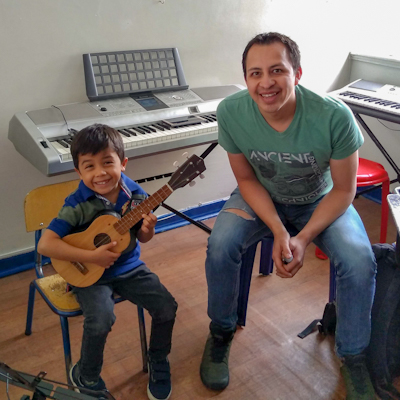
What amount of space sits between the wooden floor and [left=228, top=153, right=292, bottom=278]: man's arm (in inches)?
17.2

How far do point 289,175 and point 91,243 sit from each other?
73 cm

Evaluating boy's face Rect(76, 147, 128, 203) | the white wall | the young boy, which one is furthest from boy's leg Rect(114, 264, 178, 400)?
the white wall

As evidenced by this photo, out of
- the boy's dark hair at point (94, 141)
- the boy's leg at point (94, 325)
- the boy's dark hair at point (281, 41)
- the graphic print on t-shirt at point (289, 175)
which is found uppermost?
the boy's dark hair at point (281, 41)

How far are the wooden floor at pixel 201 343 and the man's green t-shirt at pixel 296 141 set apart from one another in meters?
0.60

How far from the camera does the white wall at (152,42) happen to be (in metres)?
2.18

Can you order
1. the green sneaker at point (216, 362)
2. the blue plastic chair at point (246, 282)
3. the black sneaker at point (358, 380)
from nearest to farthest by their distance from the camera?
the black sneaker at point (358, 380), the green sneaker at point (216, 362), the blue plastic chair at point (246, 282)

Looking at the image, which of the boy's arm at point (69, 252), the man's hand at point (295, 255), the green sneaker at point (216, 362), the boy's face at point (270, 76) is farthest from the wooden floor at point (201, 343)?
the boy's face at point (270, 76)

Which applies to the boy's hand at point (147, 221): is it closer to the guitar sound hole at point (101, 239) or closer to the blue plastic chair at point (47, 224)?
the guitar sound hole at point (101, 239)

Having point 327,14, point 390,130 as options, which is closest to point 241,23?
point 327,14

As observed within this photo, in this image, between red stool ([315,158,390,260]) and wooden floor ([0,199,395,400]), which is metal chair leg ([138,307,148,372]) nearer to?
wooden floor ([0,199,395,400])

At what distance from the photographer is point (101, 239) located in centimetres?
157

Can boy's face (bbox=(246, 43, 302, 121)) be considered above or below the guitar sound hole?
above

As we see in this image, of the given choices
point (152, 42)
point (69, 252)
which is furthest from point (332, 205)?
point (152, 42)

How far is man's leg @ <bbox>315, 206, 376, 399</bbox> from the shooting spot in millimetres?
1531
